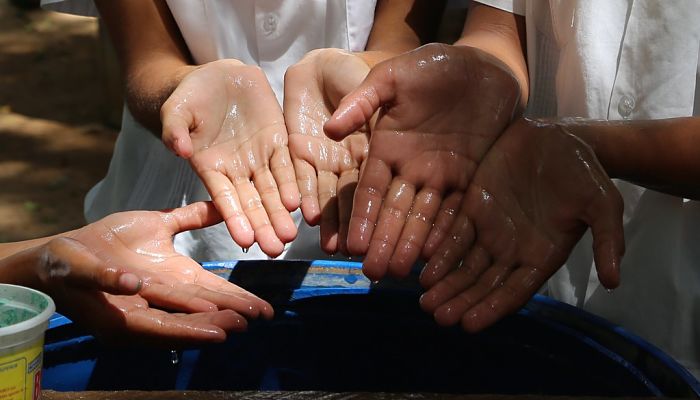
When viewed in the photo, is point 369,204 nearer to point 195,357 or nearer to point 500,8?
point 195,357

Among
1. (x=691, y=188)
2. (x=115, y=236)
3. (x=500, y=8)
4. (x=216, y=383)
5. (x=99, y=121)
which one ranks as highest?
(x=500, y=8)

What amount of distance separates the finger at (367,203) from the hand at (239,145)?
0.14 metres

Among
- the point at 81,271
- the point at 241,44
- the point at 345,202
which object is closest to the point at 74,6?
the point at 241,44

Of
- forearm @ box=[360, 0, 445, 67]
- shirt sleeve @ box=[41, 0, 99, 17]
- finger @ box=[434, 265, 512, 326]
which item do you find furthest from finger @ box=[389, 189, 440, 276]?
shirt sleeve @ box=[41, 0, 99, 17]

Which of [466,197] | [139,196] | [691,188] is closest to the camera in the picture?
[691,188]

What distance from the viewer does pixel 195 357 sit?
1.92 m

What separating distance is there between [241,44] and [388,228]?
2.46ft

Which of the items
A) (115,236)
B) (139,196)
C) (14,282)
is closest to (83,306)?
(14,282)

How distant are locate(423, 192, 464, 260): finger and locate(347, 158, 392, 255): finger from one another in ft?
0.37

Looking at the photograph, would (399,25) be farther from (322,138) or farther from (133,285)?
(133,285)

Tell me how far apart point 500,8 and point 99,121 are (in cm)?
335

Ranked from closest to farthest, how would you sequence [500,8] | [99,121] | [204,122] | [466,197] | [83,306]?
1. [83,306]
2. [466,197]
3. [204,122]
4. [500,8]
5. [99,121]

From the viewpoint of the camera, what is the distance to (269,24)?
2332 millimetres

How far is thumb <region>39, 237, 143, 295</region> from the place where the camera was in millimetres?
1473
